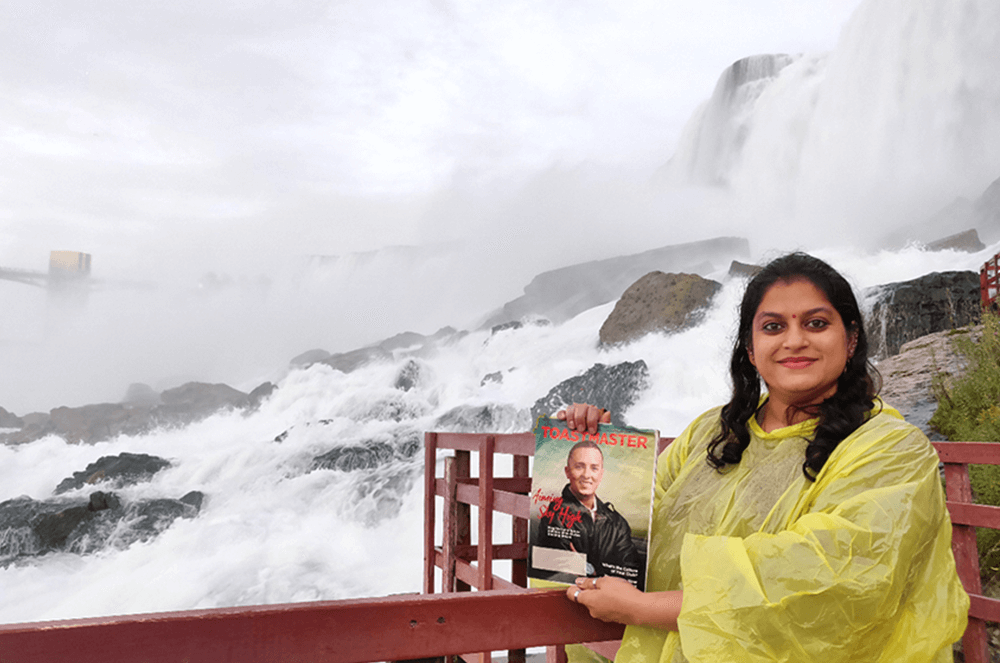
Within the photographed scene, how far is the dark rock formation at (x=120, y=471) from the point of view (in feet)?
54.4

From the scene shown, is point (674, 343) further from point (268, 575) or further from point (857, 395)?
point (857, 395)

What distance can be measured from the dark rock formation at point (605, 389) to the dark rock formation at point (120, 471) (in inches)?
362

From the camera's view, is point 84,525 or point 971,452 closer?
point 971,452

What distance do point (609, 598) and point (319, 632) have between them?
404mm

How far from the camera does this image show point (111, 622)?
2.70ft

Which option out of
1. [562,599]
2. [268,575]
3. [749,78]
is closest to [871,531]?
[562,599]

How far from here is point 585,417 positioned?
1.12 m

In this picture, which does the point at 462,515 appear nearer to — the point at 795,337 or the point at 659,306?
the point at 795,337

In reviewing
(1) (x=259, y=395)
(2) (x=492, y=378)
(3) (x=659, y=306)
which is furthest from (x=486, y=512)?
(1) (x=259, y=395)

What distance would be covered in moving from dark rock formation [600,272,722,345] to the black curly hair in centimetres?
1526

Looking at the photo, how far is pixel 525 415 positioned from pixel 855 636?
600 inches

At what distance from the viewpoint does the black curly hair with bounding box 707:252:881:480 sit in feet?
3.48

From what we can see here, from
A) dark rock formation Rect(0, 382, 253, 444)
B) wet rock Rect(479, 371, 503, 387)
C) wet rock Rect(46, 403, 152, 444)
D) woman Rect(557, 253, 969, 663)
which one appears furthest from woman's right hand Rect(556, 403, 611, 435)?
wet rock Rect(46, 403, 152, 444)

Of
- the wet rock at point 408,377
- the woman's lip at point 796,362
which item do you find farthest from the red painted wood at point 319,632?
the wet rock at point 408,377
